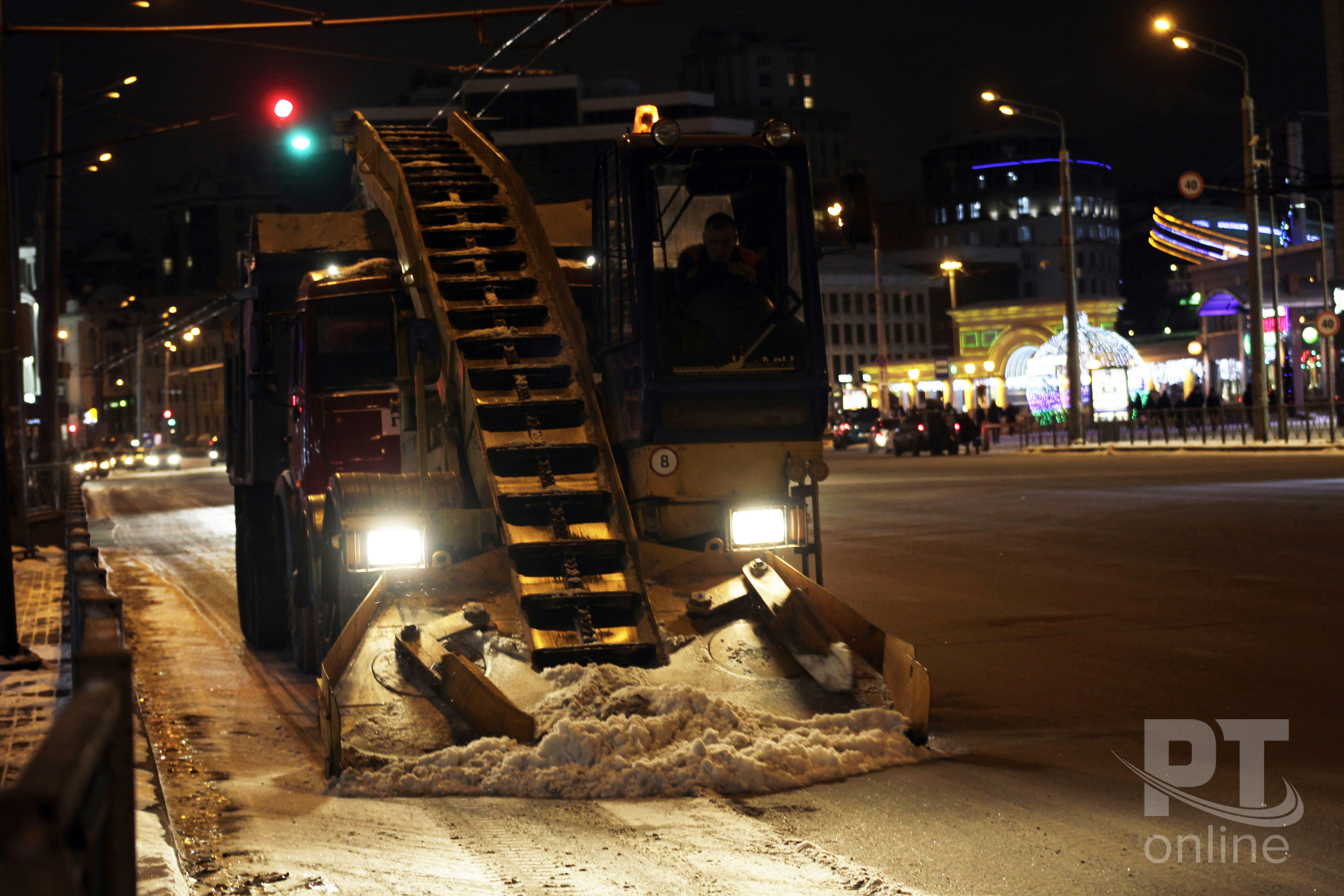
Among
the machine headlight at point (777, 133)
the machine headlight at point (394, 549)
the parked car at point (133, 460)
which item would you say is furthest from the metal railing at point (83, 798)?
the parked car at point (133, 460)

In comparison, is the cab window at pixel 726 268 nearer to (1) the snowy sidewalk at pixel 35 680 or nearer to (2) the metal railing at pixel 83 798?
(1) the snowy sidewalk at pixel 35 680

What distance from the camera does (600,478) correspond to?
7.75 metres

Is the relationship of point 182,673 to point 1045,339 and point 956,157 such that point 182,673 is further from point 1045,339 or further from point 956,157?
point 956,157

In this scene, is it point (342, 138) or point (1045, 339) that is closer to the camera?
point (342, 138)

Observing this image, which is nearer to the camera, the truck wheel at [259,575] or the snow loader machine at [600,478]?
the snow loader machine at [600,478]

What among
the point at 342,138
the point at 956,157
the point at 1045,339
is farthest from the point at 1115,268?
the point at 342,138

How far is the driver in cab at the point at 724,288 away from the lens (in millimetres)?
7918

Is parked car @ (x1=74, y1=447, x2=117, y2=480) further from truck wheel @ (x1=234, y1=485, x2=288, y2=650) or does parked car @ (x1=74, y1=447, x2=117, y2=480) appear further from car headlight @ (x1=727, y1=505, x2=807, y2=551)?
car headlight @ (x1=727, y1=505, x2=807, y2=551)

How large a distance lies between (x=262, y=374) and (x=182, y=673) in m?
2.16

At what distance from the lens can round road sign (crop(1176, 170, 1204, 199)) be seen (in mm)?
36656

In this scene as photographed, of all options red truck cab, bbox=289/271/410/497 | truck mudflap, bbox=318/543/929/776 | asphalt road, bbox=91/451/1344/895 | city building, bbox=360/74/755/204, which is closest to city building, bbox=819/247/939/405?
city building, bbox=360/74/755/204

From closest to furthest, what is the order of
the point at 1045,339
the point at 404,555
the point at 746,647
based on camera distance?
the point at 746,647
the point at 404,555
the point at 1045,339

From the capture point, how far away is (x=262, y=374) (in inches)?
402

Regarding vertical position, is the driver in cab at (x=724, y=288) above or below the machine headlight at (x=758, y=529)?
above
